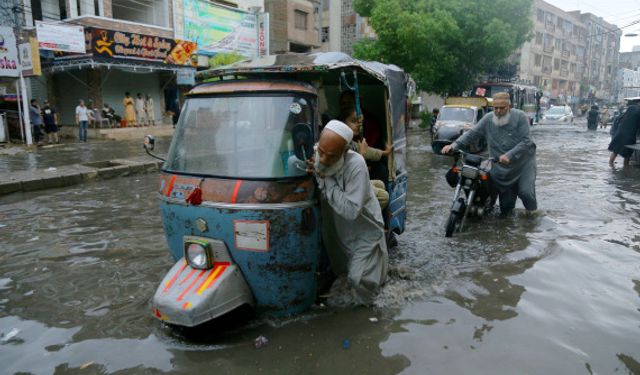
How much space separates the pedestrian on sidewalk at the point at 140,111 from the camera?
21.9m

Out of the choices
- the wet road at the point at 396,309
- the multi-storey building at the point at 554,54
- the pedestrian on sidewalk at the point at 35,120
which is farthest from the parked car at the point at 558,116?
the pedestrian on sidewalk at the point at 35,120

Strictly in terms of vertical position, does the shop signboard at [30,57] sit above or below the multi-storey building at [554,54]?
below

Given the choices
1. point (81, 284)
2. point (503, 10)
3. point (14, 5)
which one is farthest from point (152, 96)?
point (81, 284)

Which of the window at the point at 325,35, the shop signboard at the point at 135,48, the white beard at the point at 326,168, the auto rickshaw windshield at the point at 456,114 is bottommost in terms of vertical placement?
the white beard at the point at 326,168

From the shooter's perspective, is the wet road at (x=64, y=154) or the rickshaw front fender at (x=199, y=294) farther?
the wet road at (x=64, y=154)

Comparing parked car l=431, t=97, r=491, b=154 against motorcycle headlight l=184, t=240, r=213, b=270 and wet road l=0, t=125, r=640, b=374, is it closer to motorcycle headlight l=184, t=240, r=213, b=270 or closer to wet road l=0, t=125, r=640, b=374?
wet road l=0, t=125, r=640, b=374

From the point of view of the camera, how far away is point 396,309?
161 inches

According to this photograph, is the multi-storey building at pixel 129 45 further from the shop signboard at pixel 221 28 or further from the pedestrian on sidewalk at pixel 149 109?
the pedestrian on sidewalk at pixel 149 109

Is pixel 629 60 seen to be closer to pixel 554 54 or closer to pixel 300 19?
pixel 554 54

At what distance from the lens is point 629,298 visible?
13.9ft

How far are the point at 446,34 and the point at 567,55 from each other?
170 feet

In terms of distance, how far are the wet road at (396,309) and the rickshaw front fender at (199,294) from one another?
340mm

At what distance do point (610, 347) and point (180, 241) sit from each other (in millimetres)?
3346

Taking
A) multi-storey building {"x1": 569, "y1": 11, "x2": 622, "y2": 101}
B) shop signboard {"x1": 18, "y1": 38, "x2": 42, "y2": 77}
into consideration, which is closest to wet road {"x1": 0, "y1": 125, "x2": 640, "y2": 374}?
shop signboard {"x1": 18, "y1": 38, "x2": 42, "y2": 77}
